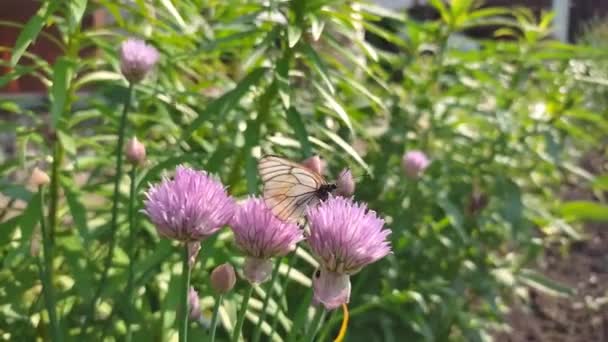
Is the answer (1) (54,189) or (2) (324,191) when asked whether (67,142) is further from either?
(2) (324,191)

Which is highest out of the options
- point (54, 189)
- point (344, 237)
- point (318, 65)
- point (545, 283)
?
point (344, 237)

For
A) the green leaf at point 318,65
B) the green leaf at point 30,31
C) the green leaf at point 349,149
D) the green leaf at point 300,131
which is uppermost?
the green leaf at point 30,31

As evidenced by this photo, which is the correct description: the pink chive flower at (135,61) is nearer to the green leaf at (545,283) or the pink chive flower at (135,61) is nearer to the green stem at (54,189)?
the green stem at (54,189)

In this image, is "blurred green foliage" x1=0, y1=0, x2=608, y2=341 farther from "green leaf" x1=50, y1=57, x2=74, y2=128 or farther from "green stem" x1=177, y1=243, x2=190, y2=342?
"green stem" x1=177, y1=243, x2=190, y2=342

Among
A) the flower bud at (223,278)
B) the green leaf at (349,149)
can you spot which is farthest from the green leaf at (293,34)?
the flower bud at (223,278)

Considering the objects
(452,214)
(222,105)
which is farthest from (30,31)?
(452,214)

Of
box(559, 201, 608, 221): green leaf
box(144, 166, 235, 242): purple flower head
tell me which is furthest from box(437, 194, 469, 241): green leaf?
box(144, 166, 235, 242): purple flower head
